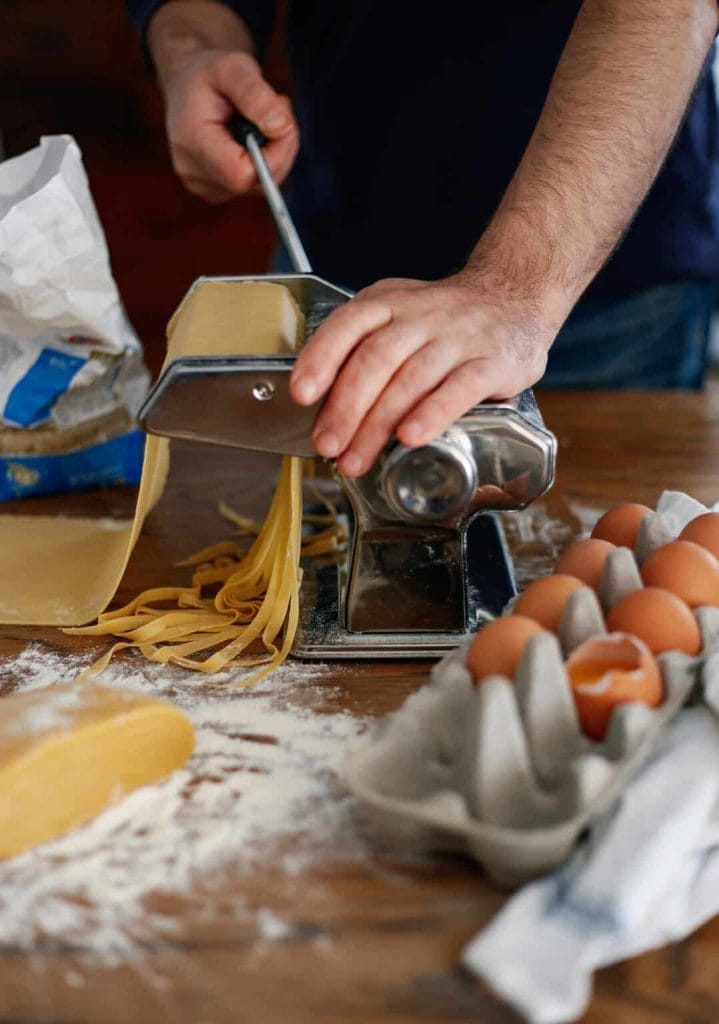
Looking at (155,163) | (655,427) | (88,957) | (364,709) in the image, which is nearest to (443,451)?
(364,709)

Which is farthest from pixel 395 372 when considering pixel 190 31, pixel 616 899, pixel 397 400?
pixel 190 31

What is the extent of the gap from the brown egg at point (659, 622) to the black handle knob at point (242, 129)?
0.87m

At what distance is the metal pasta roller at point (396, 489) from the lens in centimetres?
89

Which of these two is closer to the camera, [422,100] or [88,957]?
[88,957]

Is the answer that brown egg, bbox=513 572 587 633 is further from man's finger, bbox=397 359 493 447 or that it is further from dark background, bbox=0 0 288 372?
dark background, bbox=0 0 288 372

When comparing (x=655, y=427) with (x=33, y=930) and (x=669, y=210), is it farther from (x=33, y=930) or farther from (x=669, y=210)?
(x=33, y=930)

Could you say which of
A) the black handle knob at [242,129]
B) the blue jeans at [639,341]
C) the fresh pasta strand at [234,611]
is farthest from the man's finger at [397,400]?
the blue jeans at [639,341]

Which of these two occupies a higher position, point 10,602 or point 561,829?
point 561,829

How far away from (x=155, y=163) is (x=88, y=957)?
2384 millimetres

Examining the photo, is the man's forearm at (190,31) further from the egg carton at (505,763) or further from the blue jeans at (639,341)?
the egg carton at (505,763)

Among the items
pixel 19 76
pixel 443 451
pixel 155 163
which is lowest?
pixel 155 163

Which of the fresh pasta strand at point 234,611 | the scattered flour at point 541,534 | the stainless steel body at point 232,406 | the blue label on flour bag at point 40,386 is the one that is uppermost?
the stainless steel body at point 232,406

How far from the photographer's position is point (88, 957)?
62 centimetres

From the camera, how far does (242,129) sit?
1.42 m
